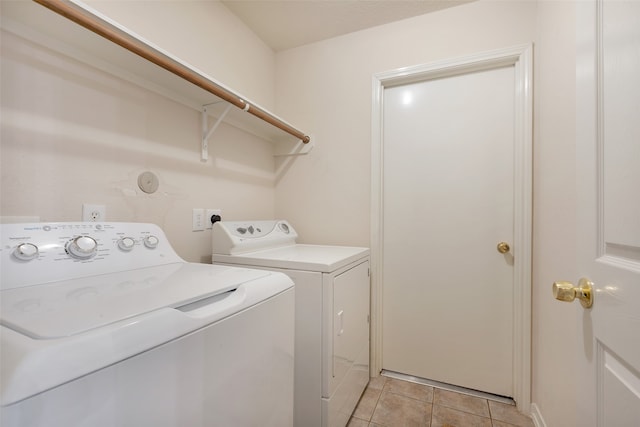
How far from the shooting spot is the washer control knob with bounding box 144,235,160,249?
1.04 meters

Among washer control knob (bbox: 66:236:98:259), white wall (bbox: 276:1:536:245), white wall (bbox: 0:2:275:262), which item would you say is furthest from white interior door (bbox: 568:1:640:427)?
white wall (bbox: 0:2:275:262)

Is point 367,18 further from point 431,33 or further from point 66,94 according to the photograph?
point 66,94

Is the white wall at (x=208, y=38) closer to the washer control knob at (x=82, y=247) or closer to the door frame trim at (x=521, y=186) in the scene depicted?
the washer control knob at (x=82, y=247)

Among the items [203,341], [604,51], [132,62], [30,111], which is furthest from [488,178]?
[30,111]

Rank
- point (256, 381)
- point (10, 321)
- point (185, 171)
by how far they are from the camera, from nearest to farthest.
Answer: point (10, 321) < point (256, 381) < point (185, 171)

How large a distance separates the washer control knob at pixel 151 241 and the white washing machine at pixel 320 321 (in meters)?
0.39

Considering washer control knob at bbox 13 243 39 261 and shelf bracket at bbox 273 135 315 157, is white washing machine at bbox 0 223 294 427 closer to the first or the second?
washer control knob at bbox 13 243 39 261

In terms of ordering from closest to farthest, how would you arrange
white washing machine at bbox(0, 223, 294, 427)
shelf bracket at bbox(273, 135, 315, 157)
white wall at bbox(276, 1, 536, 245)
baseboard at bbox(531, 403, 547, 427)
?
white washing machine at bbox(0, 223, 294, 427) → baseboard at bbox(531, 403, 547, 427) → white wall at bbox(276, 1, 536, 245) → shelf bracket at bbox(273, 135, 315, 157)

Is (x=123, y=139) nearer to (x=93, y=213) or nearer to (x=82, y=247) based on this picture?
(x=93, y=213)

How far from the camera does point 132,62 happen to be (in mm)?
1092

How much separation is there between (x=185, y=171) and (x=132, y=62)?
0.53m

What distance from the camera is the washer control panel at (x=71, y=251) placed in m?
0.72

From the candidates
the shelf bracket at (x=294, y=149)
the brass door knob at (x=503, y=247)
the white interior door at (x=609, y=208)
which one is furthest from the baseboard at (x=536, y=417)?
the shelf bracket at (x=294, y=149)

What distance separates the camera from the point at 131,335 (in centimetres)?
49
